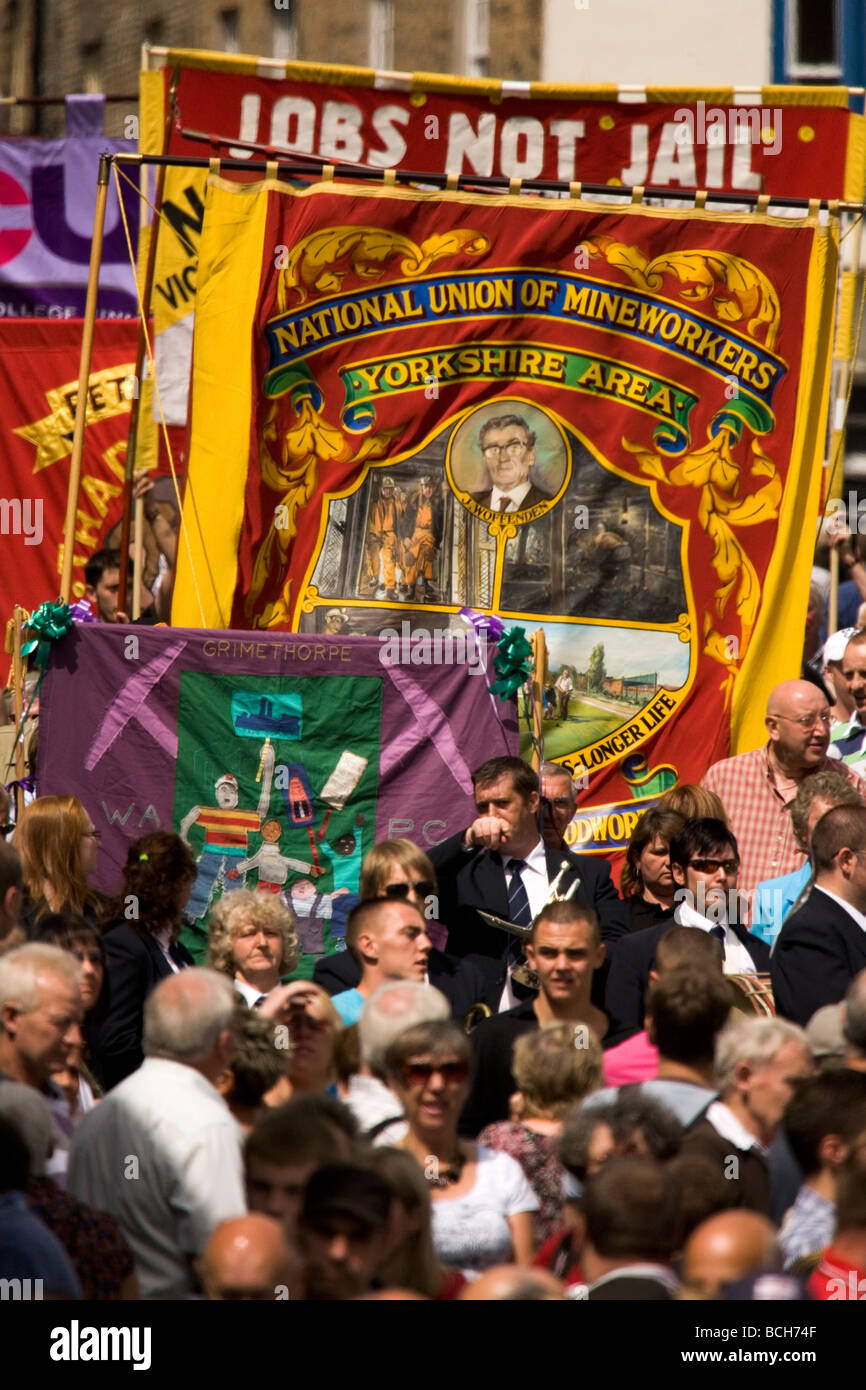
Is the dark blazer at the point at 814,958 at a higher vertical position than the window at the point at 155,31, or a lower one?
lower

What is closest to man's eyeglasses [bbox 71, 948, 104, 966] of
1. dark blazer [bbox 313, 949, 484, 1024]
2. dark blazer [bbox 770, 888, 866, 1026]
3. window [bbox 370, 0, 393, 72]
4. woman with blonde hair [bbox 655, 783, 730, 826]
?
dark blazer [bbox 313, 949, 484, 1024]

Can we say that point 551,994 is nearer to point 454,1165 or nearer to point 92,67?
point 454,1165

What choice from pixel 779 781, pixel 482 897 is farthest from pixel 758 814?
pixel 482 897

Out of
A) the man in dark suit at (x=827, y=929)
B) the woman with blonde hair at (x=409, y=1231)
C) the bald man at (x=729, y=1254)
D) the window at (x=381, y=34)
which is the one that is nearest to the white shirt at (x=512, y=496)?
the man in dark suit at (x=827, y=929)

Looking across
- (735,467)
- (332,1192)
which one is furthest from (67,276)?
(332,1192)

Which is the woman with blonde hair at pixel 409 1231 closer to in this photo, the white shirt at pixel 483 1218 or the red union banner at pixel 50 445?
the white shirt at pixel 483 1218

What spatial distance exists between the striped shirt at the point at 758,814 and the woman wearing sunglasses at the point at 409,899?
1686mm

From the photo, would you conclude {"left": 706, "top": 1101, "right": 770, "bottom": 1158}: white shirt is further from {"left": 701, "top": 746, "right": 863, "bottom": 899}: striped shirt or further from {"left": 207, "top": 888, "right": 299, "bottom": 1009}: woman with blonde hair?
{"left": 701, "top": 746, "right": 863, "bottom": 899}: striped shirt

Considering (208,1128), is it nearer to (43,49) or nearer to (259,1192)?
(259,1192)

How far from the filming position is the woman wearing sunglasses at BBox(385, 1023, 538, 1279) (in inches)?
184

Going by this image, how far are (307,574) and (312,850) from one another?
1.73 m

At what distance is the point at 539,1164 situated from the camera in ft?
16.2

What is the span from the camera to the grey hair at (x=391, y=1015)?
16.5ft

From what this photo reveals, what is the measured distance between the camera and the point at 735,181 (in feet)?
35.5
